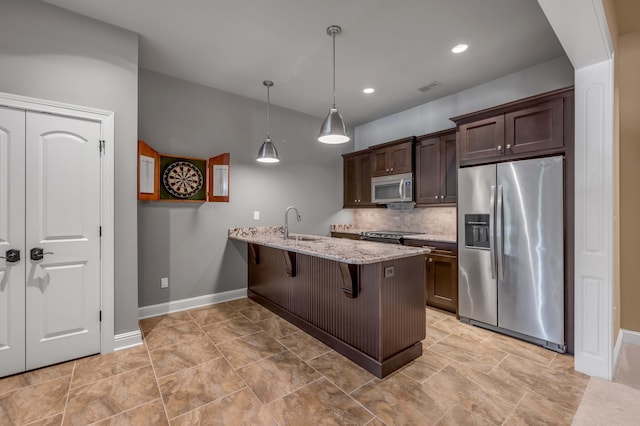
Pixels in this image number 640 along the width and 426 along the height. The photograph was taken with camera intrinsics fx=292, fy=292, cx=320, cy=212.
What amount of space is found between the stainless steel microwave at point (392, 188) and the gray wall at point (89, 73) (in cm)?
337

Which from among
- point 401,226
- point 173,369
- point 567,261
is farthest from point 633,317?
point 173,369

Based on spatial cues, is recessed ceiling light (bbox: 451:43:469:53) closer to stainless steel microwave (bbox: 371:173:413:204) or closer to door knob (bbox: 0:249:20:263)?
stainless steel microwave (bbox: 371:173:413:204)

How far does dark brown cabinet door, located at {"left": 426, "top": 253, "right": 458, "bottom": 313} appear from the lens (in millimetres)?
3467

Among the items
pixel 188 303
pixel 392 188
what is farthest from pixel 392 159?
pixel 188 303

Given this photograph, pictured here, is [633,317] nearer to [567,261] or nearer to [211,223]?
[567,261]

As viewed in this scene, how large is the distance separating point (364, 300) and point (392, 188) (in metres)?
2.55

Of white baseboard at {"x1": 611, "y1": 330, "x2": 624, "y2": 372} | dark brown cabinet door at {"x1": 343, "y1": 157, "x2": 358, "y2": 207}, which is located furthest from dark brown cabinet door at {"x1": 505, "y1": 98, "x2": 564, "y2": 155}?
dark brown cabinet door at {"x1": 343, "y1": 157, "x2": 358, "y2": 207}

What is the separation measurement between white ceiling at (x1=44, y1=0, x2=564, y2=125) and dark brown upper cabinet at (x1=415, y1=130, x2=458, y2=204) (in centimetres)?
69

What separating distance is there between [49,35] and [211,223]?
2.36 metres

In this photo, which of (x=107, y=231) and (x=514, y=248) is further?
(x=514, y=248)

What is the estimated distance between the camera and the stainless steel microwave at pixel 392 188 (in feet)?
14.1

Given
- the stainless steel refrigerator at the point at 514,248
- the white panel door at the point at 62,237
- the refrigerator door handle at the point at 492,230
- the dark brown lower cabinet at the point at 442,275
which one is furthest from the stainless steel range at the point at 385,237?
the white panel door at the point at 62,237

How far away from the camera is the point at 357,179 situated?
5.25 meters

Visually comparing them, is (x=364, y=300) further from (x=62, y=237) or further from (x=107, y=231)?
(x=62, y=237)
